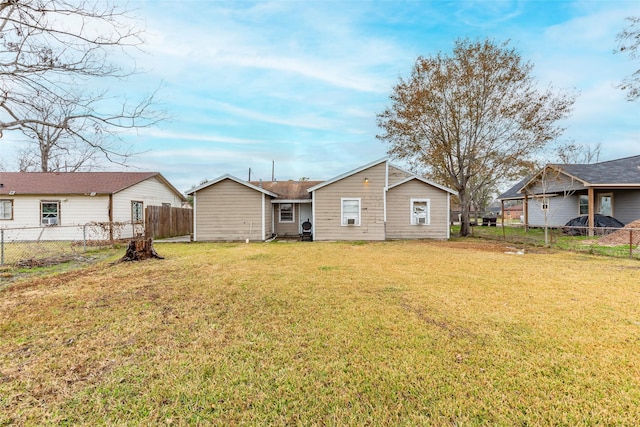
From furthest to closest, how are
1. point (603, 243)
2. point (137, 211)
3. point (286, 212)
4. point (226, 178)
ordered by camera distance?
1. point (286, 212)
2. point (137, 211)
3. point (226, 178)
4. point (603, 243)

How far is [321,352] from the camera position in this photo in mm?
3193

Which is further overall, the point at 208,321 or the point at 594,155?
the point at 594,155

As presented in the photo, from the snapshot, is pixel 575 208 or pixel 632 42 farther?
pixel 575 208

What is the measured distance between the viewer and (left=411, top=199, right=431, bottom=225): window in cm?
1597

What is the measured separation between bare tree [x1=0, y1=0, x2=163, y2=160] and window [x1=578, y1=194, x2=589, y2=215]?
24.0 meters

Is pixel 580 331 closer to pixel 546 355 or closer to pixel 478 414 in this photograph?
pixel 546 355

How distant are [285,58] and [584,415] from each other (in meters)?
14.6

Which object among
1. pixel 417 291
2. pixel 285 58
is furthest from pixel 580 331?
pixel 285 58

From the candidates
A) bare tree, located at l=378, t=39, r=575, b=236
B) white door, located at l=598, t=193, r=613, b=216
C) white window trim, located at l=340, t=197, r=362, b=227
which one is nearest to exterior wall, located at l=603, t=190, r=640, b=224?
white door, located at l=598, t=193, r=613, b=216

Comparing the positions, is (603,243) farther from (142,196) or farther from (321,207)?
(142,196)

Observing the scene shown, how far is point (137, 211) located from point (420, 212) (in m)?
17.0

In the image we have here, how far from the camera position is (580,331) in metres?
3.71

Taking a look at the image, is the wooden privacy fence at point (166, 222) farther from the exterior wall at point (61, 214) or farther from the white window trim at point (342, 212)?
the white window trim at point (342, 212)

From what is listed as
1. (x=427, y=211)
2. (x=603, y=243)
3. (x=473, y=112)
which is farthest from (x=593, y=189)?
(x=427, y=211)
